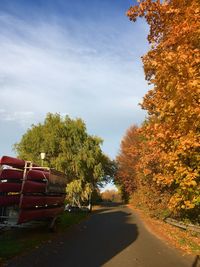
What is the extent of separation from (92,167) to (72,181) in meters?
3.34

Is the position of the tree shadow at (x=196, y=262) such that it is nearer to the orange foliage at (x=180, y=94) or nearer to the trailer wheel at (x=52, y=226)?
the orange foliage at (x=180, y=94)

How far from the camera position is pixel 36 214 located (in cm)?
1429

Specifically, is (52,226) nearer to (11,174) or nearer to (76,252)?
(11,174)

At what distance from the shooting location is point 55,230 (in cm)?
→ 1709

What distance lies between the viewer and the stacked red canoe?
42.2ft

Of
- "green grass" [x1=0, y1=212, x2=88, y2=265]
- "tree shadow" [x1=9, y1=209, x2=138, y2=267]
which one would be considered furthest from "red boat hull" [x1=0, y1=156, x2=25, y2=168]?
"tree shadow" [x1=9, y1=209, x2=138, y2=267]

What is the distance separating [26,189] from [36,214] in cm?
144

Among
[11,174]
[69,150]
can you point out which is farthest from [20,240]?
[69,150]

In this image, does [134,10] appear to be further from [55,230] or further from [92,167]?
[92,167]

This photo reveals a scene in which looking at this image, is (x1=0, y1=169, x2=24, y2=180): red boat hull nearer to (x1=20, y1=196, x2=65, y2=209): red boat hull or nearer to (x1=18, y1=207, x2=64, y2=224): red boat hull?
(x1=20, y1=196, x2=65, y2=209): red boat hull

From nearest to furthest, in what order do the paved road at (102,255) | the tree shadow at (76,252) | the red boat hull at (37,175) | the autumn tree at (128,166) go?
the tree shadow at (76,252)
the paved road at (102,255)
the red boat hull at (37,175)
the autumn tree at (128,166)

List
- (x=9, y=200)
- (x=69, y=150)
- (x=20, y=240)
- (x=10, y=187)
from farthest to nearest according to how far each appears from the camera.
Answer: (x=69, y=150), (x=20, y=240), (x=10, y=187), (x=9, y=200)

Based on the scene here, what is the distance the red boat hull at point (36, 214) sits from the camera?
13044 millimetres

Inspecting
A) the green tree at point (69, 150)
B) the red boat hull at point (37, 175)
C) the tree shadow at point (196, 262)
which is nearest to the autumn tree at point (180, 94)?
the tree shadow at point (196, 262)
